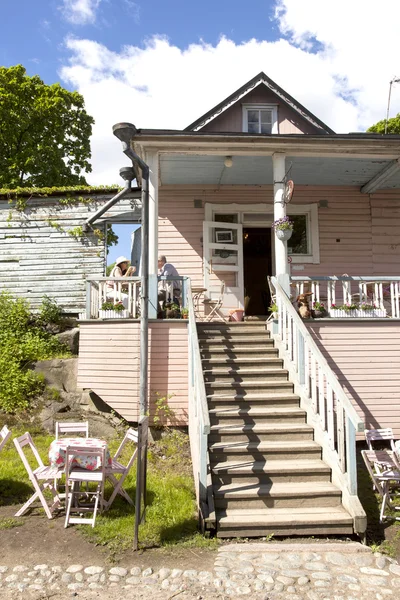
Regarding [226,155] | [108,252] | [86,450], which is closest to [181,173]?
[226,155]

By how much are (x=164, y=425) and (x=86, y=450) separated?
2.74 metres

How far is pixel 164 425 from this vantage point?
309 inches

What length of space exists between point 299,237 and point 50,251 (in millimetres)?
5986

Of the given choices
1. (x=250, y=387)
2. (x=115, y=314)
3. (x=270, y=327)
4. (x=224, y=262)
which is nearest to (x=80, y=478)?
(x=250, y=387)

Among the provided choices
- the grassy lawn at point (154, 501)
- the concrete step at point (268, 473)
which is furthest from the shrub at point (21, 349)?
the concrete step at point (268, 473)

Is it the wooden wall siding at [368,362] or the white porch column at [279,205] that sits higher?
the white porch column at [279,205]

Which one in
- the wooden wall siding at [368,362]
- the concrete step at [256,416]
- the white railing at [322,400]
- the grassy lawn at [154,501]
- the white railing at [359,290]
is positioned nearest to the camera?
the grassy lawn at [154,501]

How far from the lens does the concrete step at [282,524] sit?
4887 millimetres

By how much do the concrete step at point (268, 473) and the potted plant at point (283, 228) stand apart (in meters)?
4.22

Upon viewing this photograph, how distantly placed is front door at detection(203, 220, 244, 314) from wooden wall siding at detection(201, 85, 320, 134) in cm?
243

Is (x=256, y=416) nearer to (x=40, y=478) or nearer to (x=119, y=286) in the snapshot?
(x=40, y=478)

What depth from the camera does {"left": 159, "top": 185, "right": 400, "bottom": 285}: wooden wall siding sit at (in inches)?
432

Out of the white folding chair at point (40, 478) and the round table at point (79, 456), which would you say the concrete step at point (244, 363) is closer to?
the round table at point (79, 456)

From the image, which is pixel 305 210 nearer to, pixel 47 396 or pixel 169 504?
pixel 47 396
